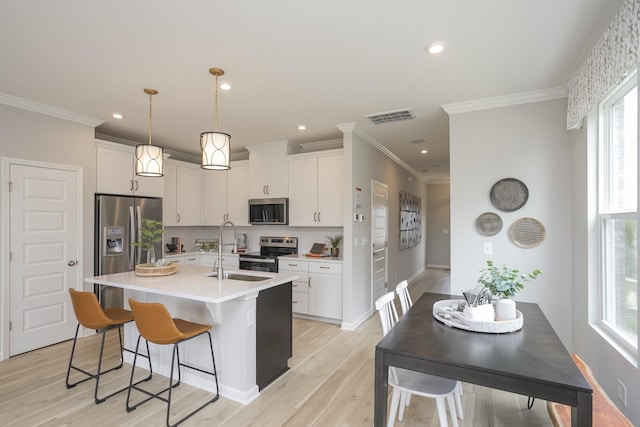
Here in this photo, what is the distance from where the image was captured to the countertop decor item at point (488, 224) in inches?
128

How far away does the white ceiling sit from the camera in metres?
1.92

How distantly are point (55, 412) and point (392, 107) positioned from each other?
3.94m

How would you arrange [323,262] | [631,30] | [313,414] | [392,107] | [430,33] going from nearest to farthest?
[631,30] < [430,33] < [313,414] < [392,107] < [323,262]

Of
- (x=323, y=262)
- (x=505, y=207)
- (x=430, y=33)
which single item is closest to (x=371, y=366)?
(x=323, y=262)

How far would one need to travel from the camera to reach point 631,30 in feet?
5.52

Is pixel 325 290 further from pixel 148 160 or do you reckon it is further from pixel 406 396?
pixel 148 160

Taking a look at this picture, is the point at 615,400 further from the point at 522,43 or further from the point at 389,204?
the point at 389,204

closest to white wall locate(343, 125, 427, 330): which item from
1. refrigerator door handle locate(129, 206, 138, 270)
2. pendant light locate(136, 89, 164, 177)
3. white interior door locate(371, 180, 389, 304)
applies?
white interior door locate(371, 180, 389, 304)

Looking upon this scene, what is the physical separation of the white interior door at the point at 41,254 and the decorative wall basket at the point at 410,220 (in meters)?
5.35

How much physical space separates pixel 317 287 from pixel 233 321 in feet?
6.84

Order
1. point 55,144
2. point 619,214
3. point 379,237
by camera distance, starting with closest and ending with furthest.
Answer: point 619,214, point 55,144, point 379,237

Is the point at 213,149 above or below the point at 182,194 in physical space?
above

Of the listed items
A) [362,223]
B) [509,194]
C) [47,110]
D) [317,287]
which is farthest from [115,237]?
[509,194]

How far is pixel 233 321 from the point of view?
8.34ft
